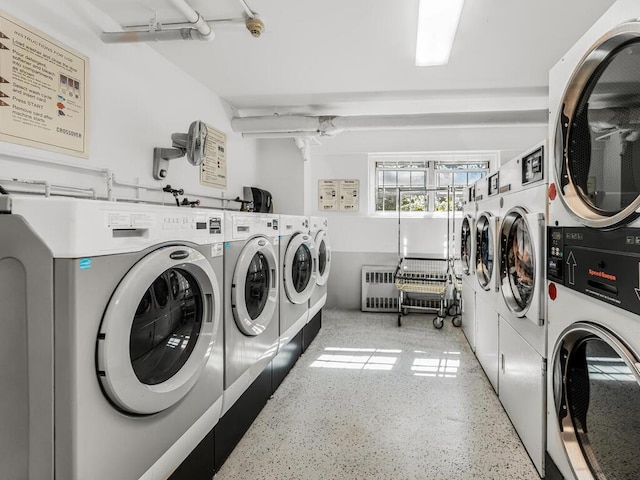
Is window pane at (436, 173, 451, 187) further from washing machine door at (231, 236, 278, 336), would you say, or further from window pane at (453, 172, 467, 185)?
washing machine door at (231, 236, 278, 336)

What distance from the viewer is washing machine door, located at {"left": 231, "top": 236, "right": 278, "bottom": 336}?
1.70 metres

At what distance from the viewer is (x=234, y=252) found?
1.68m

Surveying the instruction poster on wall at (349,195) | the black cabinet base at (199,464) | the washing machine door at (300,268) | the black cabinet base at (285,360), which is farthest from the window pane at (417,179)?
the black cabinet base at (199,464)

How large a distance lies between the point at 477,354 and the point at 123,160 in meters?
3.05

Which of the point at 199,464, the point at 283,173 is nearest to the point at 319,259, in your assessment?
the point at 283,173

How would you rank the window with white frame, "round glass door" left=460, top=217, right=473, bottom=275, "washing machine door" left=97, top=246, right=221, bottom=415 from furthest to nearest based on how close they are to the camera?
the window with white frame
"round glass door" left=460, top=217, right=473, bottom=275
"washing machine door" left=97, top=246, right=221, bottom=415

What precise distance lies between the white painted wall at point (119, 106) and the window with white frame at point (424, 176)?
→ 2.67 meters

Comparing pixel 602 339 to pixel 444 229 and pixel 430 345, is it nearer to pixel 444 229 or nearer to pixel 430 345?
pixel 430 345

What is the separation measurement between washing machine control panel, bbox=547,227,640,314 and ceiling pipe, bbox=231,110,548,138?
2.25 metres

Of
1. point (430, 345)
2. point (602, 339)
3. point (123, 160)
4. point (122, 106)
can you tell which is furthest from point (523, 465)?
point (122, 106)

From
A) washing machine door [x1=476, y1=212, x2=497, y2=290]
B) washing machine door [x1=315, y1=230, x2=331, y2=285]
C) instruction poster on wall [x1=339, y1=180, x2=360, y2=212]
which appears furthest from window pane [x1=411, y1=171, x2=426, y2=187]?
washing machine door [x1=476, y1=212, x2=497, y2=290]

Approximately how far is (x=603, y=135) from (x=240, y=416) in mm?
2016

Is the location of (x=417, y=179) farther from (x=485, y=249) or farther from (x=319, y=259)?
(x=485, y=249)

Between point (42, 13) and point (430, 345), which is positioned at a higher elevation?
point (42, 13)
